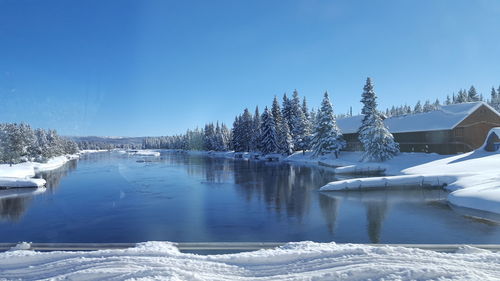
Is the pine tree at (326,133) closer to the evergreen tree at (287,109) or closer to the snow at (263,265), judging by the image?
the evergreen tree at (287,109)

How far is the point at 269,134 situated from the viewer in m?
73.6

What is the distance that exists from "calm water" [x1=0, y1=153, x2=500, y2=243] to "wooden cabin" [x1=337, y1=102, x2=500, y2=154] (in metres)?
20.5

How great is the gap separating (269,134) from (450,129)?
3854 centimetres

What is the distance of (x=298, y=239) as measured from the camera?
14289 millimetres

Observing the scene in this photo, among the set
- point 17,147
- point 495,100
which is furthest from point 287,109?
point 495,100

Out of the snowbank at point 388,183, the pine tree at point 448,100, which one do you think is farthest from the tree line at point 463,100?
the snowbank at point 388,183

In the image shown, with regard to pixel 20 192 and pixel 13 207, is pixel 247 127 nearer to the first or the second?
pixel 20 192

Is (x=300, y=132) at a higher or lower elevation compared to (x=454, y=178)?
higher

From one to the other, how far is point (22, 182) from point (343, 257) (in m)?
37.8

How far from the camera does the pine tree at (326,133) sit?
5700cm

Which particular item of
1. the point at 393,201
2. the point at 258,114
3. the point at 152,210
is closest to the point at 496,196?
the point at 393,201

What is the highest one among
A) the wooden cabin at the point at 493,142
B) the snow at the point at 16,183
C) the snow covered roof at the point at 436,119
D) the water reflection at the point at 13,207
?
the snow covered roof at the point at 436,119

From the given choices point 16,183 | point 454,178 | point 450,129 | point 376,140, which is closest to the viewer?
point 454,178

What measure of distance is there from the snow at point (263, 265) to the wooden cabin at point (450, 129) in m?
39.9
